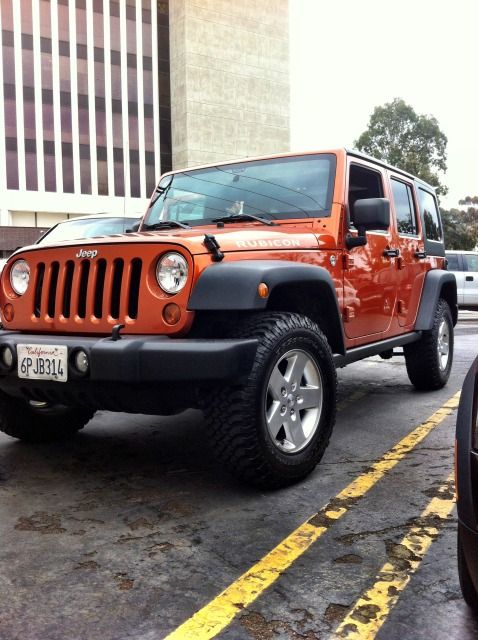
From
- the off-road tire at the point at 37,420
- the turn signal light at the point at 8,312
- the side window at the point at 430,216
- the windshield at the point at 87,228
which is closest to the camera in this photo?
the turn signal light at the point at 8,312

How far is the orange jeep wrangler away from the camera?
3.06 meters

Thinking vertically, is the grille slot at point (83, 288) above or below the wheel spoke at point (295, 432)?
above

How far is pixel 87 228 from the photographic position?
25.3 ft

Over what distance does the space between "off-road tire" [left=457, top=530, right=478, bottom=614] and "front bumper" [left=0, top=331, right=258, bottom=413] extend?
1284 millimetres

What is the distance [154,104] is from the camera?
44.4m

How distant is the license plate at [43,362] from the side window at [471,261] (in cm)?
1629

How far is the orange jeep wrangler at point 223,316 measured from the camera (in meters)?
3.06

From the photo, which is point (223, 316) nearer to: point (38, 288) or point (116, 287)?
point (116, 287)

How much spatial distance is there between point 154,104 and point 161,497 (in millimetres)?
44243

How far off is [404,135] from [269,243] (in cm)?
4495

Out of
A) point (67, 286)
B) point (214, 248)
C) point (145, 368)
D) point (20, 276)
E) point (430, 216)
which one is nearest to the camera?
point (145, 368)

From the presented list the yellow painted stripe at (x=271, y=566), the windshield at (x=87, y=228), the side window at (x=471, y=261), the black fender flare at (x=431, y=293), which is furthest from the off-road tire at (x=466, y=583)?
the side window at (x=471, y=261)

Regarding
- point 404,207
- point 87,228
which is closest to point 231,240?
point 404,207

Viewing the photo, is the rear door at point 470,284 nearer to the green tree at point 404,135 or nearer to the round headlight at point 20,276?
the round headlight at point 20,276
